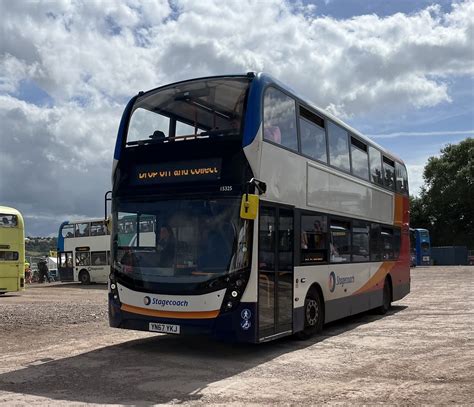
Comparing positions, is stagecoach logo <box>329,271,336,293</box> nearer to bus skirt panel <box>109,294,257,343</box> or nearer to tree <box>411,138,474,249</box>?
bus skirt panel <box>109,294,257,343</box>

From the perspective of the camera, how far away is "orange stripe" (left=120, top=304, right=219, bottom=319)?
8883 millimetres

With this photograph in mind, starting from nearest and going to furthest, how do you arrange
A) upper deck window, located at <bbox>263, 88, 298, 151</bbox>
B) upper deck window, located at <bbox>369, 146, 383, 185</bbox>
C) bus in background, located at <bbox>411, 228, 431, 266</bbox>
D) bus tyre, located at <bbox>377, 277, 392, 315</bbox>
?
upper deck window, located at <bbox>263, 88, 298, 151</bbox> < upper deck window, located at <bbox>369, 146, 383, 185</bbox> < bus tyre, located at <bbox>377, 277, 392, 315</bbox> < bus in background, located at <bbox>411, 228, 431, 266</bbox>

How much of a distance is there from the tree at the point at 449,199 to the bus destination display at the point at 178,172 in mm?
60955

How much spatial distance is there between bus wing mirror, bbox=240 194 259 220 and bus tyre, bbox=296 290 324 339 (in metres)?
2.92

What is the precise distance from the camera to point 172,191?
31.2ft

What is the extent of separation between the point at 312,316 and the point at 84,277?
2746 cm

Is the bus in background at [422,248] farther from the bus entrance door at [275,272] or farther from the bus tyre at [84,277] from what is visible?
the bus entrance door at [275,272]

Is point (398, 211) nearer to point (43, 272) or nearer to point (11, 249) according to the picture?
point (11, 249)

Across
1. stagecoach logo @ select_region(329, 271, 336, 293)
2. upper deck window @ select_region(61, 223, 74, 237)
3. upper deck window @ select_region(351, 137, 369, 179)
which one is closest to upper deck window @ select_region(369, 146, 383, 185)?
upper deck window @ select_region(351, 137, 369, 179)

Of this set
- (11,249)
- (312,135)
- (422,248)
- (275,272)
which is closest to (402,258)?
(312,135)

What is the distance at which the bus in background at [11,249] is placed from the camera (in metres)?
24.6

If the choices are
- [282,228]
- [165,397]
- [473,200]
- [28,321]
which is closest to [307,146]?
[282,228]

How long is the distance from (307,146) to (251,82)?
2.10 metres

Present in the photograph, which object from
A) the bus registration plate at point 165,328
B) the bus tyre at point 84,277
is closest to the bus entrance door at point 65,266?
the bus tyre at point 84,277
